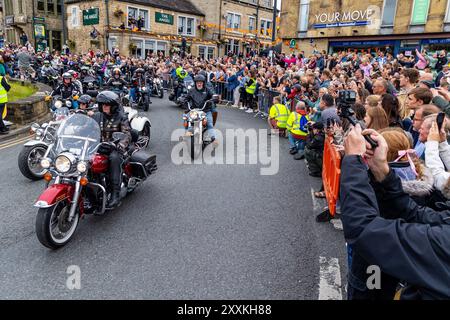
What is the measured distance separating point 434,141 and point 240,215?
273 centimetres

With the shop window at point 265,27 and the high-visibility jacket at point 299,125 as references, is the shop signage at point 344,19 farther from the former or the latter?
the shop window at point 265,27

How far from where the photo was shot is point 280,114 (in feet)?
34.6

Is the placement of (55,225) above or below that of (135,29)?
below

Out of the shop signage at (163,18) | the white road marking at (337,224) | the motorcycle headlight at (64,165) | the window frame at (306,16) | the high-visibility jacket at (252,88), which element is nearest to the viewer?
the motorcycle headlight at (64,165)

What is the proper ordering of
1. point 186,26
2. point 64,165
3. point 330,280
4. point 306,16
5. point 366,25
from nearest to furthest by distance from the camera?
point 330,280, point 64,165, point 366,25, point 306,16, point 186,26

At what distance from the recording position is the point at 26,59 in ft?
66.3

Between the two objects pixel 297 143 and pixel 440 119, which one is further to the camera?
pixel 297 143

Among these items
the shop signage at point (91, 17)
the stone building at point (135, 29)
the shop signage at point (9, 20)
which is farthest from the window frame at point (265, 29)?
the shop signage at point (9, 20)

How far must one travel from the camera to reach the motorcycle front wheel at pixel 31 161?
6270 millimetres

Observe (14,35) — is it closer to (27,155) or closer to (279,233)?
(27,155)

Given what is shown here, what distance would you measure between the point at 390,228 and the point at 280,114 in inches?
353

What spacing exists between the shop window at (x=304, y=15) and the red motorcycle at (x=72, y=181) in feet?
88.7

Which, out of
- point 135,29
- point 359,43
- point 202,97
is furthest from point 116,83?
point 135,29

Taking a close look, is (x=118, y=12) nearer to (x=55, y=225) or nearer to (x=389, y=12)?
(x=389, y=12)
